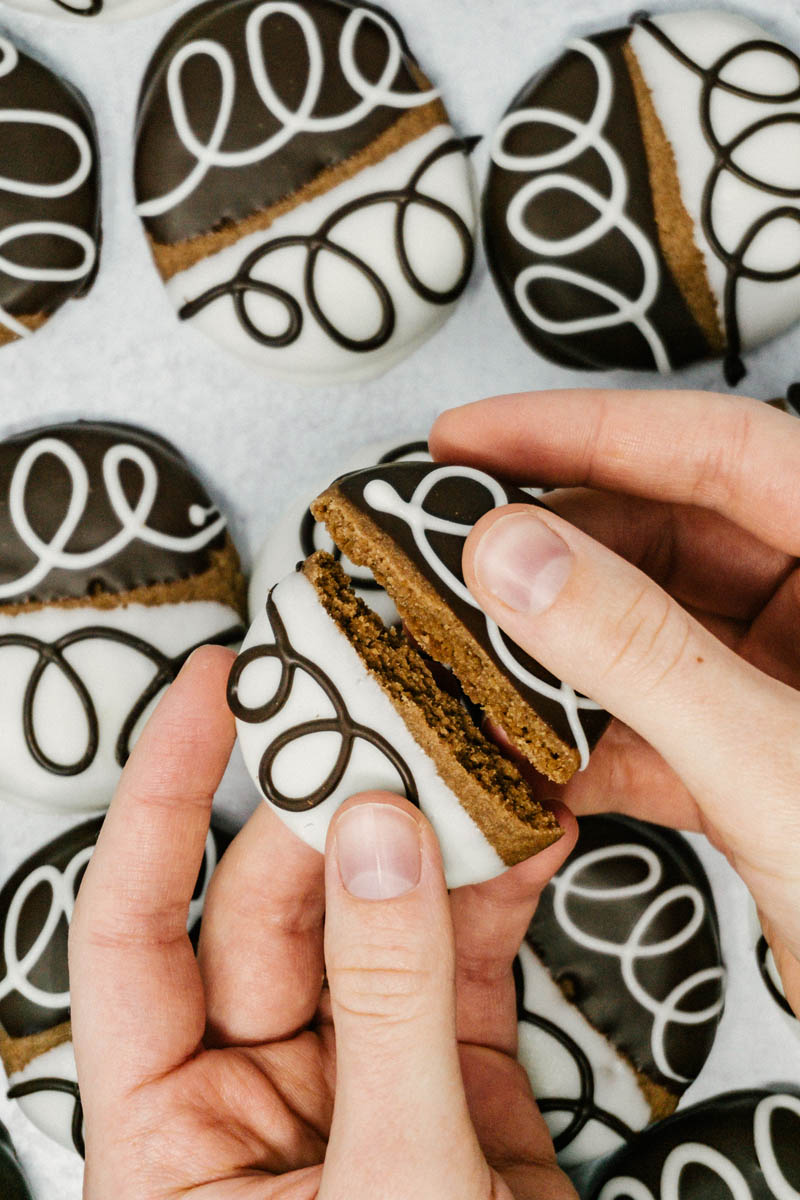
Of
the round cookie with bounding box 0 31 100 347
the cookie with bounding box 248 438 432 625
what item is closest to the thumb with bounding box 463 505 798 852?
A: the cookie with bounding box 248 438 432 625

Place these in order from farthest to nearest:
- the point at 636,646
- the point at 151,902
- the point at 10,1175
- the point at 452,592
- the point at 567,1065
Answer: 1. the point at 10,1175
2. the point at 567,1065
3. the point at 151,902
4. the point at 452,592
5. the point at 636,646

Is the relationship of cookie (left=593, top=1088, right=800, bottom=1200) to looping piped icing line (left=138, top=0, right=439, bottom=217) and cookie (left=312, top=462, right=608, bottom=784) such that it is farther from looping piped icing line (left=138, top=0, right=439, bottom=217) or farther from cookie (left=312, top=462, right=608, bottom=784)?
looping piped icing line (left=138, top=0, right=439, bottom=217)

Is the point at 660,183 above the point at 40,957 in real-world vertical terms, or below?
above

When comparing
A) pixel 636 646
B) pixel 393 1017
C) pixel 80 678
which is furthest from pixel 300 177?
pixel 393 1017

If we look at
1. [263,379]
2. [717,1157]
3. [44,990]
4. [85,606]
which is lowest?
[717,1157]

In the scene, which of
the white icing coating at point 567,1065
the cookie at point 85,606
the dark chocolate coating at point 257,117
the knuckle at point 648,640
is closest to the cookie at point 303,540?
the cookie at point 85,606

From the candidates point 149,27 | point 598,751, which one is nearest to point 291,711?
point 598,751

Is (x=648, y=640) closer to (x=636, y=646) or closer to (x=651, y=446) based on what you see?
(x=636, y=646)
